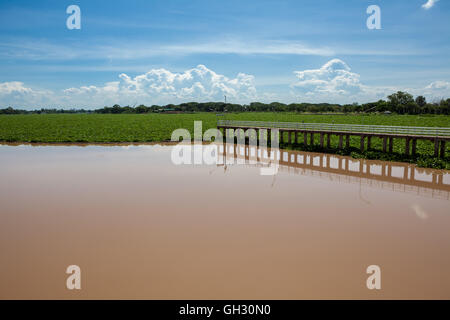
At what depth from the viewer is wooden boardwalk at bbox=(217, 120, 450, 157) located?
24000 mm

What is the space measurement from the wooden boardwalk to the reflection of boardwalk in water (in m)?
2.13

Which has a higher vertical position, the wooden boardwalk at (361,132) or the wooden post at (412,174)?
the wooden boardwalk at (361,132)

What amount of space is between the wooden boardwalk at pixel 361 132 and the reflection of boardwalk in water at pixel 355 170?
83.8 inches

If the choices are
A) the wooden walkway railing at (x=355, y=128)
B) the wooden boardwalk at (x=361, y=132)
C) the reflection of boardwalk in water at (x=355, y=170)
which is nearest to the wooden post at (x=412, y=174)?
the reflection of boardwalk in water at (x=355, y=170)

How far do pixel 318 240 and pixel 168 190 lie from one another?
9.08 meters

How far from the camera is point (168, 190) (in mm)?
17734

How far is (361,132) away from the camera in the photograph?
28.3 m

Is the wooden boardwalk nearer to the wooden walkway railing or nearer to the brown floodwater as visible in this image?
the wooden walkway railing

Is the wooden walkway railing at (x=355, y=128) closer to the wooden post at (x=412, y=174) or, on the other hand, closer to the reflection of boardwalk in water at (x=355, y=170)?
the reflection of boardwalk in water at (x=355, y=170)

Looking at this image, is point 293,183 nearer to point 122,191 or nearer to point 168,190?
point 168,190

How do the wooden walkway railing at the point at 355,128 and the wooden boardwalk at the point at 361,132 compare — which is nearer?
the wooden boardwalk at the point at 361,132

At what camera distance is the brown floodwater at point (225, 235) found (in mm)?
8648
